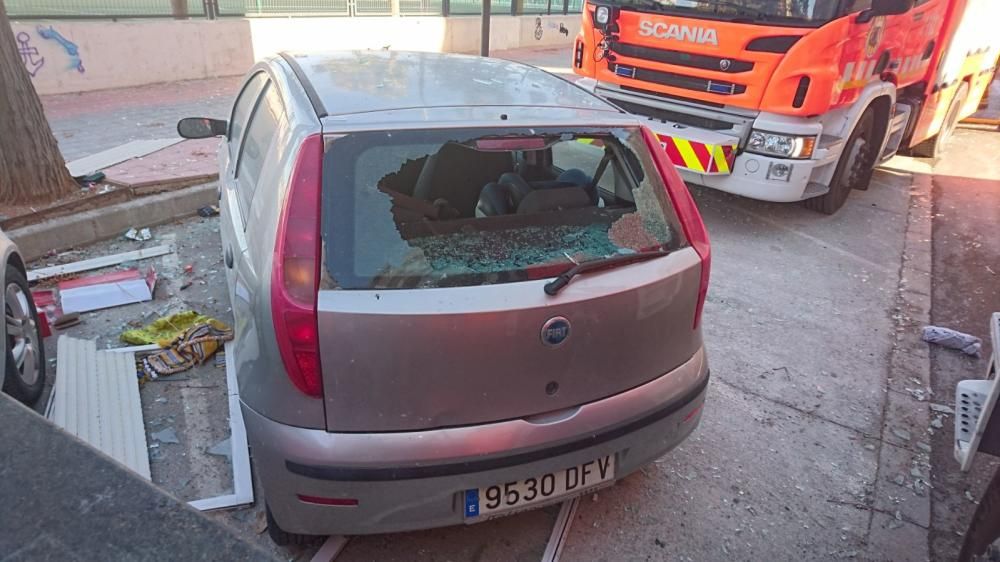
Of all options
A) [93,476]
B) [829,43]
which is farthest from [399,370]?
[829,43]

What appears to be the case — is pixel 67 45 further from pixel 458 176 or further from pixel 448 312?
pixel 448 312

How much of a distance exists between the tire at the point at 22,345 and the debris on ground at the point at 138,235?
1.88 m

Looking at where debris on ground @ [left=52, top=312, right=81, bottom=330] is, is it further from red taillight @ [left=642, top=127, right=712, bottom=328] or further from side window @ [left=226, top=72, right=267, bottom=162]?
red taillight @ [left=642, top=127, right=712, bottom=328]

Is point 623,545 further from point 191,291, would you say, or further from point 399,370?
point 191,291

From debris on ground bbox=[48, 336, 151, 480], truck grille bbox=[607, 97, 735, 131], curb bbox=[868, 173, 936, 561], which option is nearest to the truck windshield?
truck grille bbox=[607, 97, 735, 131]

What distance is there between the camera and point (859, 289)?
4.97m

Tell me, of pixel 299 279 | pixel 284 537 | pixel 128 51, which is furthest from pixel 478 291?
pixel 128 51

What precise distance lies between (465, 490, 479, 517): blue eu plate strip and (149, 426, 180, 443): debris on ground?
1.68 metres

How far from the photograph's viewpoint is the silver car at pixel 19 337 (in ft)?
9.30

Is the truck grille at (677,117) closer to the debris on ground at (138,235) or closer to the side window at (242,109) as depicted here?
the side window at (242,109)

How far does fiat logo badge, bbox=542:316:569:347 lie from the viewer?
1.97 m

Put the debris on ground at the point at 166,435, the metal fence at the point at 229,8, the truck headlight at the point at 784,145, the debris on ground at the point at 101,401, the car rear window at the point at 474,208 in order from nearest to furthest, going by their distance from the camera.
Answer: the car rear window at the point at 474,208, the debris on ground at the point at 101,401, the debris on ground at the point at 166,435, the truck headlight at the point at 784,145, the metal fence at the point at 229,8

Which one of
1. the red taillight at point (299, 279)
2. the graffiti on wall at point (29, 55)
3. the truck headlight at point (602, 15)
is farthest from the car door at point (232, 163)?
the graffiti on wall at point (29, 55)

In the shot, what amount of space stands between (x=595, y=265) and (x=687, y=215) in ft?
1.92
